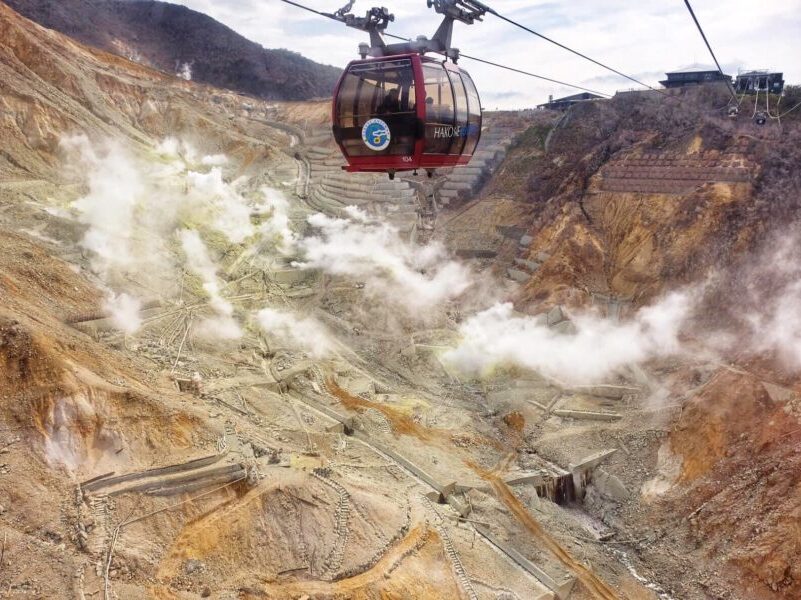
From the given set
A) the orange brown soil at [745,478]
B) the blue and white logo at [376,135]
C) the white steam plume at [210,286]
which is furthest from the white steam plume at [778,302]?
the white steam plume at [210,286]

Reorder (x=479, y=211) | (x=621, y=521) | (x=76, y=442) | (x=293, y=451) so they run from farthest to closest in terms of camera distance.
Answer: (x=479, y=211) → (x=621, y=521) → (x=293, y=451) → (x=76, y=442)

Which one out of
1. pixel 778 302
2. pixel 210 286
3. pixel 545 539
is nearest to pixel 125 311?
pixel 210 286

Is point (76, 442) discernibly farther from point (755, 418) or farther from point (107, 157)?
point (107, 157)

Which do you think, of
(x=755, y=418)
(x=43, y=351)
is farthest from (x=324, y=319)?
(x=755, y=418)

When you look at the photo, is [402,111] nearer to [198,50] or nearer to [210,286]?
[210,286]

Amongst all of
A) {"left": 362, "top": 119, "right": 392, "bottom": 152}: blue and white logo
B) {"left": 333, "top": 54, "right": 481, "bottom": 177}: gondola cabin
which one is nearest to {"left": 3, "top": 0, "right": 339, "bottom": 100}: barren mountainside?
{"left": 333, "top": 54, "right": 481, "bottom": 177}: gondola cabin

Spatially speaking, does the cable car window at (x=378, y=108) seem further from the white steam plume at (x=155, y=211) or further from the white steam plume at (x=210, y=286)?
the white steam plume at (x=210, y=286)
